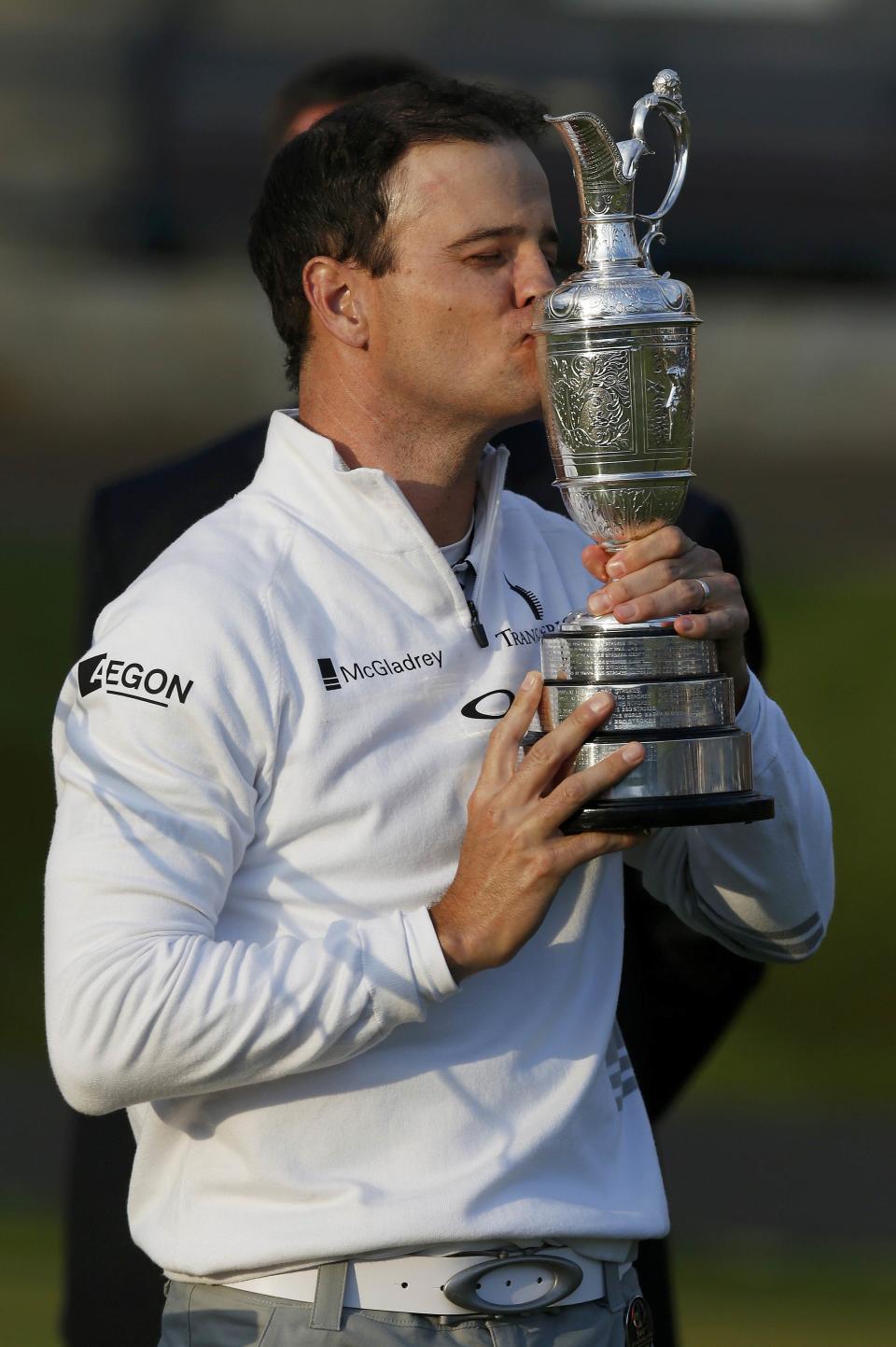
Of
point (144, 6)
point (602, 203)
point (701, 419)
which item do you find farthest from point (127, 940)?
point (144, 6)

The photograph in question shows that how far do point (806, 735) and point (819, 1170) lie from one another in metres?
3.17

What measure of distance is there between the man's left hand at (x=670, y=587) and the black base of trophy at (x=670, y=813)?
0.18m

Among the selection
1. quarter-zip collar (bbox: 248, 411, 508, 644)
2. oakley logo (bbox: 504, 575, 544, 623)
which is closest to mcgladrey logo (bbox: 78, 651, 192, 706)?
quarter-zip collar (bbox: 248, 411, 508, 644)

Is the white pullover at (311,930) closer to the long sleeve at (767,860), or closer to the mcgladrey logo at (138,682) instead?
the mcgladrey logo at (138,682)

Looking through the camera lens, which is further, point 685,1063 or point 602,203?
point 685,1063

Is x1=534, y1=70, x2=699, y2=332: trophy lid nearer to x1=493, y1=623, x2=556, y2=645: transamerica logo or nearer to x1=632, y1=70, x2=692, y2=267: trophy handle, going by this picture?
x1=632, y1=70, x2=692, y2=267: trophy handle

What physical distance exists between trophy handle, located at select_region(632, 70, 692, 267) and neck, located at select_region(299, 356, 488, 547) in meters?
0.27

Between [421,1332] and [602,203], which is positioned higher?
[602,203]

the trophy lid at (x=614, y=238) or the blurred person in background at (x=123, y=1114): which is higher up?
the trophy lid at (x=614, y=238)

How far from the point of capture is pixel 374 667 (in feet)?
6.44

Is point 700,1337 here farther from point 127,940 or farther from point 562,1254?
point 127,940

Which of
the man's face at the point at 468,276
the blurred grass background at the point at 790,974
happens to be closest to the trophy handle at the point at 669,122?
the man's face at the point at 468,276

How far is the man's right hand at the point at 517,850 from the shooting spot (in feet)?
5.94

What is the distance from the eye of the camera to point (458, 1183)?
1.86 meters
